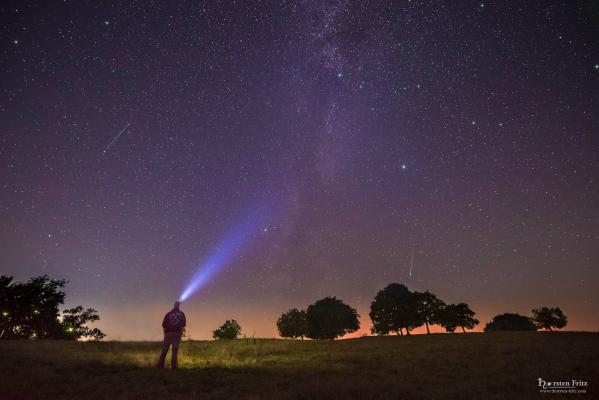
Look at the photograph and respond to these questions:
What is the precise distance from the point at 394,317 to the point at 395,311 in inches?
44.0

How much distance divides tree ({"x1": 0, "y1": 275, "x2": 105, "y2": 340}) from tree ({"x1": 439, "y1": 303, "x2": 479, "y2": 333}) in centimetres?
6528

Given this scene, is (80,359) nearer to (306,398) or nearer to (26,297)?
(306,398)

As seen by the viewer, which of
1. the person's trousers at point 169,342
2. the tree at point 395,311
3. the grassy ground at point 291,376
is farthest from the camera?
the tree at point 395,311

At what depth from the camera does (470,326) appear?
66188mm

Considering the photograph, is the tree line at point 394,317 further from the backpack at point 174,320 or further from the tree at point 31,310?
the backpack at point 174,320

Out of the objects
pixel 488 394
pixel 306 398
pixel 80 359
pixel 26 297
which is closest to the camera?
pixel 306 398

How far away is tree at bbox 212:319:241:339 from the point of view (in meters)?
75.9

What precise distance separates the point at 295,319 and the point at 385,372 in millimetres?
67180

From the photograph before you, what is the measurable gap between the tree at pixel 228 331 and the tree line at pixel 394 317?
33.1ft

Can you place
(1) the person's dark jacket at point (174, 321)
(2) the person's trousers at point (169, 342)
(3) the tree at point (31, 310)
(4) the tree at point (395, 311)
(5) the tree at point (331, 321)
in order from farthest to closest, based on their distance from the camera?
(5) the tree at point (331, 321) → (4) the tree at point (395, 311) → (3) the tree at point (31, 310) → (1) the person's dark jacket at point (174, 321) → (2) the person's trousers at point (169, 342)

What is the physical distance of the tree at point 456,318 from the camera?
65.2 metres

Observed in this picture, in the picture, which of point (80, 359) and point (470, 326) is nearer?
point (80, 359)

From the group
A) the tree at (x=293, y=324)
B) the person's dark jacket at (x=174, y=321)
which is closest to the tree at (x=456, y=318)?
the tree at (x=293, y=324)

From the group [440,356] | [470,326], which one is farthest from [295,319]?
[440,356]
